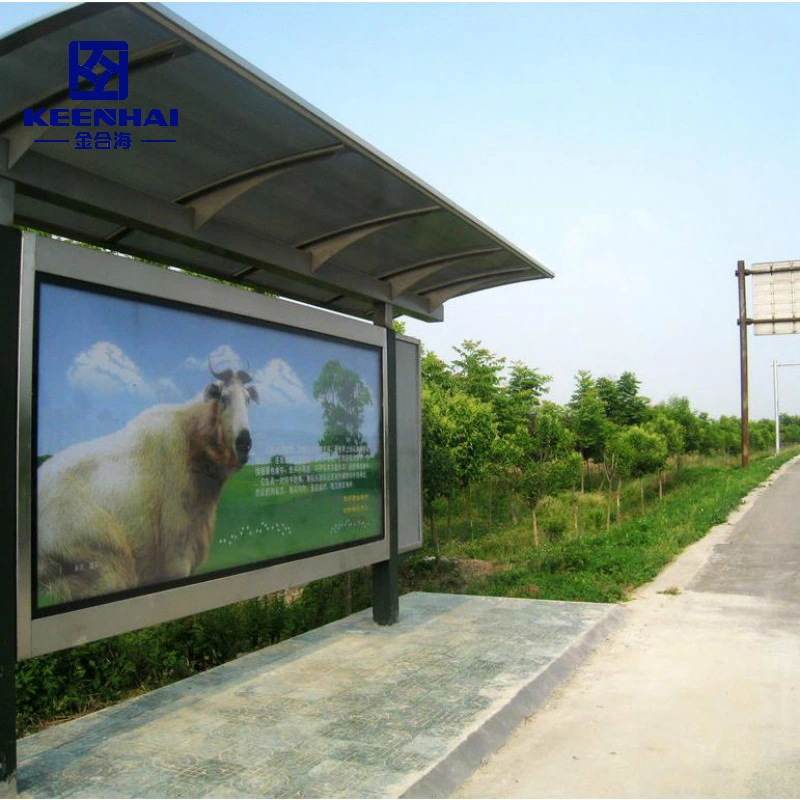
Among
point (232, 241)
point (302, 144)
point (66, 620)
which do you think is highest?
point (302, 144)

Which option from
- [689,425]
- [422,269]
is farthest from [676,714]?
[689,425]

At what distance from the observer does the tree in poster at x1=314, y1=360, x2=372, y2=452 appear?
6.29m

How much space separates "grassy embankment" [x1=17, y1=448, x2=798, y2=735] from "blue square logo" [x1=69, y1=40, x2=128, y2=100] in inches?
177

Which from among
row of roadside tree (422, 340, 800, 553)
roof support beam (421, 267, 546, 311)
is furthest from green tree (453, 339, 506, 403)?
roof support beam (421, 267, 546, 311)

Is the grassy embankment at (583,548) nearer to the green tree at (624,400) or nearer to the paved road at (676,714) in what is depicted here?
the paved road at (676,714)

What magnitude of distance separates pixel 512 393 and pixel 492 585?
16961 millimetres

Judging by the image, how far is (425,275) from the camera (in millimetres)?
7211

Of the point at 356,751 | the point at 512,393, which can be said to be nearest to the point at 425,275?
the point at 356,751

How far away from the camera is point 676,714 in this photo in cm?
502

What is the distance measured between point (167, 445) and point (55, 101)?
192 cm

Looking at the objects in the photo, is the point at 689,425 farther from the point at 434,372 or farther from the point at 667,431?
the point at 434,372

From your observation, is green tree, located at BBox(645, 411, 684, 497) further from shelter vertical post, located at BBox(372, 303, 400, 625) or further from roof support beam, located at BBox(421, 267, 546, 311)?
shelter vertical post, located at BBox(372, 303, 400, 625)

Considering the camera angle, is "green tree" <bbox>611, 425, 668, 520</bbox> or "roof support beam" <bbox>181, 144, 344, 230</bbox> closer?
"roof support beam" <bbox>181, 144, 344, 230</bbox>

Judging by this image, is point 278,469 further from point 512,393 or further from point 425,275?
point 512,393
